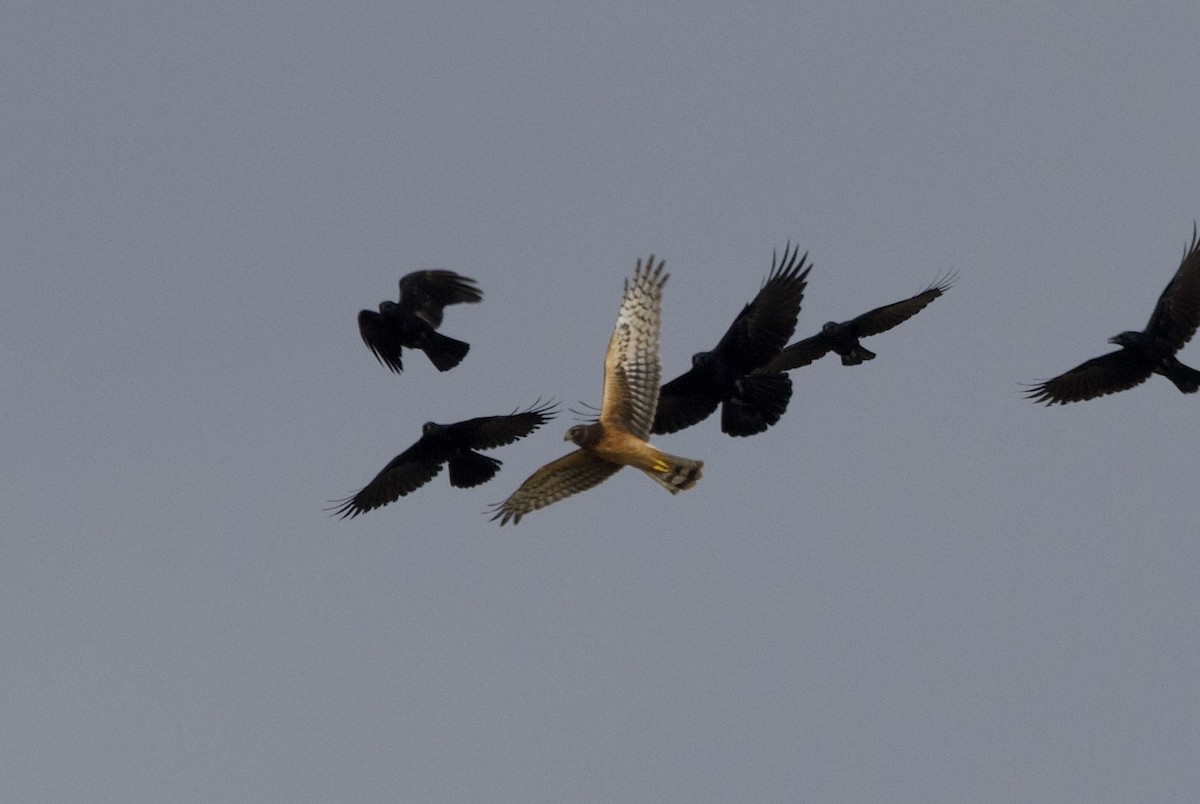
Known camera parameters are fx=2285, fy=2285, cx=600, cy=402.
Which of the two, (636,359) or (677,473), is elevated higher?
(636,359)

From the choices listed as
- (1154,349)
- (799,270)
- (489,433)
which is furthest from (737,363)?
(1154,349)

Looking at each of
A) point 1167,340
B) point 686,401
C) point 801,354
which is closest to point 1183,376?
point 1167,340

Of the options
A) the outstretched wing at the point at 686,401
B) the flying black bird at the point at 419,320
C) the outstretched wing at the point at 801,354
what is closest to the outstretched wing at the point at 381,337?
the flying black bird at the point at 419,320

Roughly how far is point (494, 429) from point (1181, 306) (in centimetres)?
723

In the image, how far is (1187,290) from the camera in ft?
77.3

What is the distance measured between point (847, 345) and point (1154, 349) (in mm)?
3295

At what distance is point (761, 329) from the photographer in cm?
2356

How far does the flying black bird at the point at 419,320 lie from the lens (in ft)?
74.9

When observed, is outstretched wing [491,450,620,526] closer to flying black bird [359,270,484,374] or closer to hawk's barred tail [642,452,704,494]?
hawk's barred tail [642,452,704,494]

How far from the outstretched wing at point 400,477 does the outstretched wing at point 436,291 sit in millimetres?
1685

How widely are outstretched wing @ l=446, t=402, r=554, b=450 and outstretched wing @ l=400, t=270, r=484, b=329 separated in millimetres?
1283

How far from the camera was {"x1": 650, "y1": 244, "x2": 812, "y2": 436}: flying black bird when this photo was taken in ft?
76.7

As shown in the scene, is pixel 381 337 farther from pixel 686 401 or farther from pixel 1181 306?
pixel 1181 306

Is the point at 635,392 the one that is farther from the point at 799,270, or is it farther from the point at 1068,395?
the point at 1068,395
